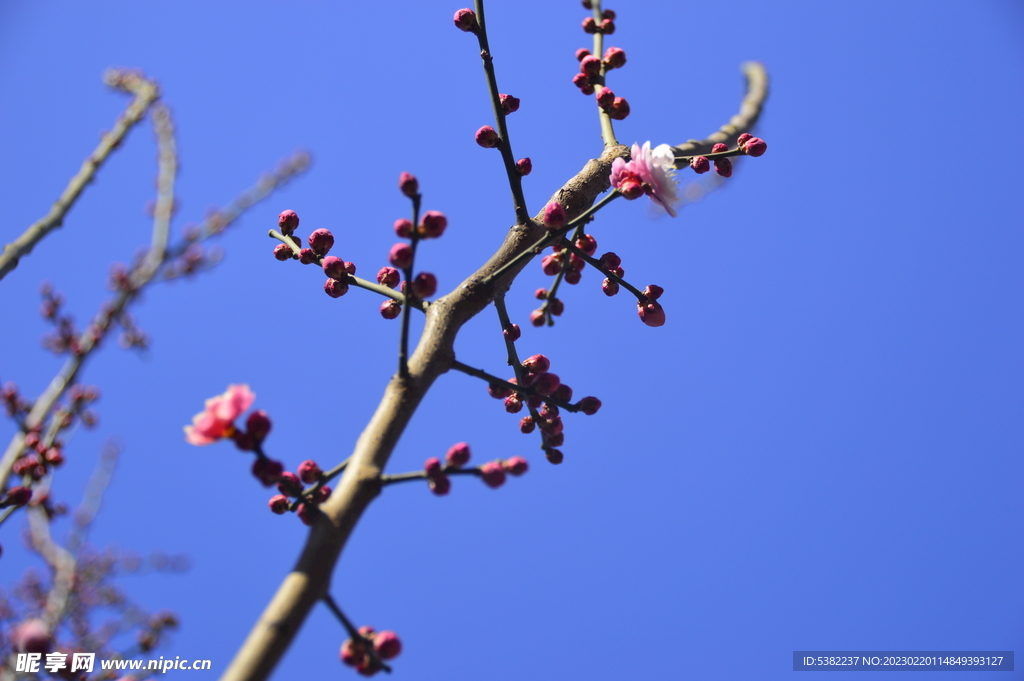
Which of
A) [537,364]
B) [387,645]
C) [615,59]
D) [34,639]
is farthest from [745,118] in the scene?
[34,639]

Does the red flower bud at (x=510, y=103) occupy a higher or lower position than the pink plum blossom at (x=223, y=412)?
higher

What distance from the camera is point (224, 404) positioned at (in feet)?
5.33

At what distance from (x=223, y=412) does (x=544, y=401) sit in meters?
1.02

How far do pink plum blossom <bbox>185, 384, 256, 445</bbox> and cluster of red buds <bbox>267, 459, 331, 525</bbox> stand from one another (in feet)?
0.72

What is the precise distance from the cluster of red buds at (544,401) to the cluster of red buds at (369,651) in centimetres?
84

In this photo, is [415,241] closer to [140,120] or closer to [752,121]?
[752,121]

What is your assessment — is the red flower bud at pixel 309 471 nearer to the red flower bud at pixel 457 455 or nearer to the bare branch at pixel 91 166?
the red flower bud at pixel 457 455

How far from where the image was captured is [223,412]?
1.62 meters

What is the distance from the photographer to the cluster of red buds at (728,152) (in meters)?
2.65

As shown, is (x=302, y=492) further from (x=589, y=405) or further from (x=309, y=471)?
(x=589, y=405)

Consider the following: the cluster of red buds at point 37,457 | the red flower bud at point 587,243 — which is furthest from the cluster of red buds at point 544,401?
the cluster of red buds at point 37,457

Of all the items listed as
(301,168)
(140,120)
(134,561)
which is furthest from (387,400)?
(134,561)

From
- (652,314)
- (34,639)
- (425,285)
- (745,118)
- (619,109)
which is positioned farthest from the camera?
(745,118)

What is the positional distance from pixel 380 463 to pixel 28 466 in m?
2.67
